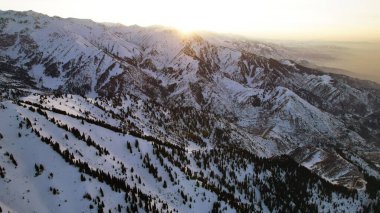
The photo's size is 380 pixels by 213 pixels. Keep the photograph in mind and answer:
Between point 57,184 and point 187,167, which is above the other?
point 57,184

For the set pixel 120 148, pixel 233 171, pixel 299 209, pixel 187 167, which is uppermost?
pixel 120 148

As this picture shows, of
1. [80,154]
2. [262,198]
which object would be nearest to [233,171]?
[262,198]

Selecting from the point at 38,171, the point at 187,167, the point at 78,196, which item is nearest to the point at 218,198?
the point at 187,167

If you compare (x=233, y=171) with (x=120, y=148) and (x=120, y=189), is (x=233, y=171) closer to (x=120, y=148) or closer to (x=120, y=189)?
(x=120, y=148)

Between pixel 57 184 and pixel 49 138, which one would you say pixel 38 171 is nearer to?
pixel 57 184

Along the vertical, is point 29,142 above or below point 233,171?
above

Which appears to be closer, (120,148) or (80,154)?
(80,154)

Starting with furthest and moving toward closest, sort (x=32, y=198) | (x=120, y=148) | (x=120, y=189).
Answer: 1. (x=120, y=148)
2. (x=120, y=189)
3. (x=32, y=198)

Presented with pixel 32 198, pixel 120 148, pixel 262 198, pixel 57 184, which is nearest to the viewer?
pixel 32 198

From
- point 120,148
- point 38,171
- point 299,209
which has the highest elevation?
point 38,171
